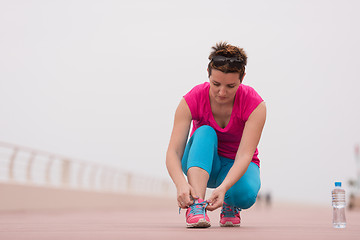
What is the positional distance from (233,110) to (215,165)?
1.51ft

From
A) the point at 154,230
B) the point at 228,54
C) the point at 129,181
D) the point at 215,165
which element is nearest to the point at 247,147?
the point at 215,165

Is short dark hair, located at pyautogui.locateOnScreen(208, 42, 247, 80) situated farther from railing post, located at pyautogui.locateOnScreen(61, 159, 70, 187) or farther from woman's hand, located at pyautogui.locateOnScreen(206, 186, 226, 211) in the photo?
railing post, located at pyautogui.locateOnScreen(61, 159, 70, 187)

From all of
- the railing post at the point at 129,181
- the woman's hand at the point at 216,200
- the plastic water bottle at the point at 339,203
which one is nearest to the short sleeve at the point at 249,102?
the woman's hand at the point at 216,200

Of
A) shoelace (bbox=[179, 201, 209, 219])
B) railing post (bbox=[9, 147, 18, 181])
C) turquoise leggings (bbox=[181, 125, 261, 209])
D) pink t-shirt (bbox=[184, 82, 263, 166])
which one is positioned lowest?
shoelace (bbox=[179, 201, 209, 219])

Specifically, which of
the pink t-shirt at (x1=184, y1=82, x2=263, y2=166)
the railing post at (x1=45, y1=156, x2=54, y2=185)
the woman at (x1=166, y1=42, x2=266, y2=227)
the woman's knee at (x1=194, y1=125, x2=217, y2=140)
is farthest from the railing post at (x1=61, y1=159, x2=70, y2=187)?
the woman's knee at (x1=194, y1=125, x2=217, y2=140)

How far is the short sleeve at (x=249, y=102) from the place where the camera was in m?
4.36

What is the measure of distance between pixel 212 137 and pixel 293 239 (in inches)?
49.3

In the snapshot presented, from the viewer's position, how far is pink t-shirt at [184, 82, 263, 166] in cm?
440

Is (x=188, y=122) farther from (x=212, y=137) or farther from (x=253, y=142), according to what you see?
(x=253, y=142)

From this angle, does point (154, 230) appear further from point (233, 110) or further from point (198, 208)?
point (233, 110)

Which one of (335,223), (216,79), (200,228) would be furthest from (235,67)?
(335,223)

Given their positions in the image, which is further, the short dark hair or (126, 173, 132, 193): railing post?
(126, 173, 132, 193): railing post

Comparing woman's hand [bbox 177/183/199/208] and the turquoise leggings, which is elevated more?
the turquoise leggings

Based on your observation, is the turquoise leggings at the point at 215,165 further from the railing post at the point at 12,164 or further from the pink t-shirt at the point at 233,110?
the railing post at the point at 12,164
